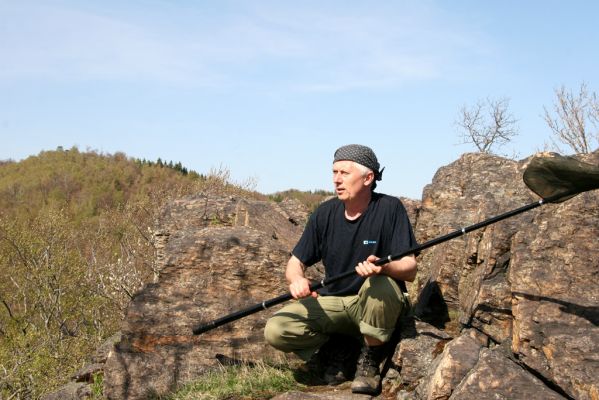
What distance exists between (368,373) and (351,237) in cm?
121

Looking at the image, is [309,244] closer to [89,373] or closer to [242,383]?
[242,383]

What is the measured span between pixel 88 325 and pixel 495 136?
19.1 m

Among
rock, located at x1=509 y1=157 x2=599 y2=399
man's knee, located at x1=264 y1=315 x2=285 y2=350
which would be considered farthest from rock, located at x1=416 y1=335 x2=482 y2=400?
man's knee, located at x1=264 y1=315 x2=285 y2=350

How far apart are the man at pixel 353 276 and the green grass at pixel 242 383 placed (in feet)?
1.07

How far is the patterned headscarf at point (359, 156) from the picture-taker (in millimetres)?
5984

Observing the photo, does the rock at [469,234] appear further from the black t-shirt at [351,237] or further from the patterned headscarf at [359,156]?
the patterned headscarf at [359,156]

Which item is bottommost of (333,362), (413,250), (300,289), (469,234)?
(333,362)

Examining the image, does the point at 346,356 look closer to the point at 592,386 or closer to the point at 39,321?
the point at 592,386

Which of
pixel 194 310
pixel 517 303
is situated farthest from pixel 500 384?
pixel 194 310

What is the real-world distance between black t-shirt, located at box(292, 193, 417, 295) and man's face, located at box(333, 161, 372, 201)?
0.71 ft

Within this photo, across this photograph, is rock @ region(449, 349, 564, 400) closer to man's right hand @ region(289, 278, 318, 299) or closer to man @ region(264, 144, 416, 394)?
man @ region(264, 144, 416, 394)

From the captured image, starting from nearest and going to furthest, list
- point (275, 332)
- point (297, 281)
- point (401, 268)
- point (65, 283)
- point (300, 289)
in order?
point (401, 268) < point (300, 289) < point (297, 281) < point (275, 332) < point (65, 283)

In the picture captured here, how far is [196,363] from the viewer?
267 inches

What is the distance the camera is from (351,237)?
237 inches
